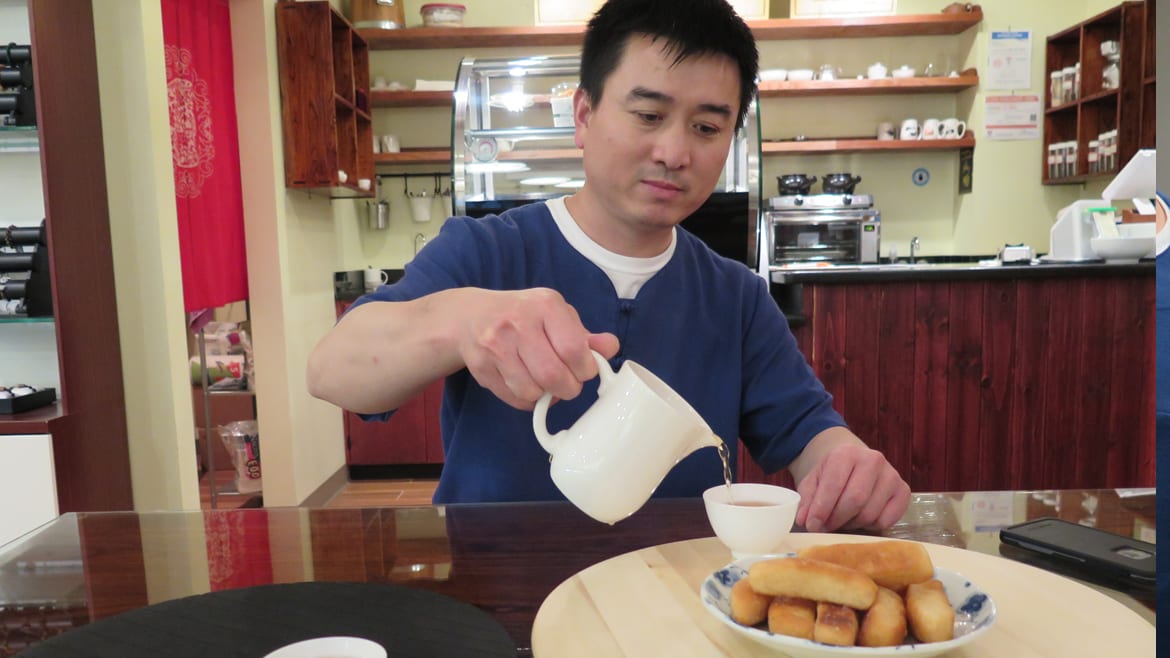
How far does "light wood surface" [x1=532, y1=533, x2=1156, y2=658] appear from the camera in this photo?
609mm

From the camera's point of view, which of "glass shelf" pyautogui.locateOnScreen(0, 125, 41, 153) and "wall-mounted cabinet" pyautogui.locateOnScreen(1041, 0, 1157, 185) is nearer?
"glass shelf" pyautogui.locateOnScreen(0, 125, 41, 153)

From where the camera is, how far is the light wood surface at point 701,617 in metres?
0.61

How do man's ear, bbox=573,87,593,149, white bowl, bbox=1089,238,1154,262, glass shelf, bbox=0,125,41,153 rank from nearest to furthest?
man's ear, bbox=573,87,593,149, glass shelf, bbox=0,125,41,153, white bowl, bbox=1089,238,1154,262

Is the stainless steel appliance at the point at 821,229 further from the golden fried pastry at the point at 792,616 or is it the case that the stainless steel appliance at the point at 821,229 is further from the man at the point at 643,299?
the golden fried pastry at the point at 792,616

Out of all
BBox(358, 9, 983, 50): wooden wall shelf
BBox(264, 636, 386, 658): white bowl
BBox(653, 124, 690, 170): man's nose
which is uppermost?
BBox(358, 9, 983, 50): wooden wall shelf

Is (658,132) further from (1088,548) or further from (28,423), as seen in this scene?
(28,423)

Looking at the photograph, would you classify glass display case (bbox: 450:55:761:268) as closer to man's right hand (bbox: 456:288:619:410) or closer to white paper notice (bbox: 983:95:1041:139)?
man's right hand (bbox: 456:288:619:410)

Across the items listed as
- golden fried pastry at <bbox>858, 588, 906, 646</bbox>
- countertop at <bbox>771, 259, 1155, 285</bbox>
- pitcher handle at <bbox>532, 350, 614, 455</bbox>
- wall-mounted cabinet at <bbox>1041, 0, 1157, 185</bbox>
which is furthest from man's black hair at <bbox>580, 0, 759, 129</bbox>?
wall-mounted cabinet at <bbox>1041, 0, 1157, 185</bbox>

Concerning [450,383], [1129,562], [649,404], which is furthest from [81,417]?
[1129,562]

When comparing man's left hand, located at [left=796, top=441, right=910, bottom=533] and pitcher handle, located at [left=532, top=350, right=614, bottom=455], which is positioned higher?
pitcher handle, located at [left=532, top=350, right=614, bottom=455]

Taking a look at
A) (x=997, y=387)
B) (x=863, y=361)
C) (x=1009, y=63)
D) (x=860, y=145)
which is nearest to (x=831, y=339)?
(x=863, y=361)

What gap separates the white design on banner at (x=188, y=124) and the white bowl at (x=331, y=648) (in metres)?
2.36

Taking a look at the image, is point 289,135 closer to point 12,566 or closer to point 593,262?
point 593,262

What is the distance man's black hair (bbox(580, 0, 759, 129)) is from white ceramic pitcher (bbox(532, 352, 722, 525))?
61 centimetres
